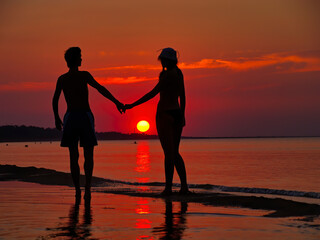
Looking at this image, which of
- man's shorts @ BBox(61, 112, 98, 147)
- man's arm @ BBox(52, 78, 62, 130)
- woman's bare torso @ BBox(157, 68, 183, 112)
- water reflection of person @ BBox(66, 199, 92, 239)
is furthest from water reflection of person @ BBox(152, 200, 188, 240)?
man's arm @ BBox(52, 78, 62, 130)

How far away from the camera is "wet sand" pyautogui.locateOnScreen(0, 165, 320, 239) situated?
5.52 meters

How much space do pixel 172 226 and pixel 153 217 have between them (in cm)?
79

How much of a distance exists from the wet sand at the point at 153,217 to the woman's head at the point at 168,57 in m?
2.13

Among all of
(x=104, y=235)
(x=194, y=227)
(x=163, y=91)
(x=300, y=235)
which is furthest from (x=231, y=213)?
(x=163, y=91)

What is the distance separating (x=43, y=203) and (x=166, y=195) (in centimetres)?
218

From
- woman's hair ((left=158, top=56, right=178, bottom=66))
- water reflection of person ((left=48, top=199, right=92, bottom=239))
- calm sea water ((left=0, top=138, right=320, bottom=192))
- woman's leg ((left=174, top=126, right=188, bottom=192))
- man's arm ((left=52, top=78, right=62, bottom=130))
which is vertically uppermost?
woman's hair ((left=158, top=56, right=178, bottom=66))

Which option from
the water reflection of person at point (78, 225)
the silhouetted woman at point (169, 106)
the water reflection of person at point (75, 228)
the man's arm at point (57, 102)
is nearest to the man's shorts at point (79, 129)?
the man's arm at point (57, 102)

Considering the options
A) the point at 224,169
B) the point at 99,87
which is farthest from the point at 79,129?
the point at 224,169

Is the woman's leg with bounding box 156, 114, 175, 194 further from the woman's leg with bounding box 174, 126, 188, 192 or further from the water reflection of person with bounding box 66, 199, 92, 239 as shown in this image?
the water reflection of person with bounding box 66, 199, 92, 239

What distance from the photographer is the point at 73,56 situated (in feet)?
30.7

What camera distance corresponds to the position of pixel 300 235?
5.46 metres

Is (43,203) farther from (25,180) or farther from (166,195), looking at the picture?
(25,180)

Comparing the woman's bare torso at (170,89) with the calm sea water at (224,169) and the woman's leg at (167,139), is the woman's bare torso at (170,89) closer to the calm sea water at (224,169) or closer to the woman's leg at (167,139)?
the woman's leg at (167,139)

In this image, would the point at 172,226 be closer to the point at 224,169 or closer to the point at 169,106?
the point at 169,106
